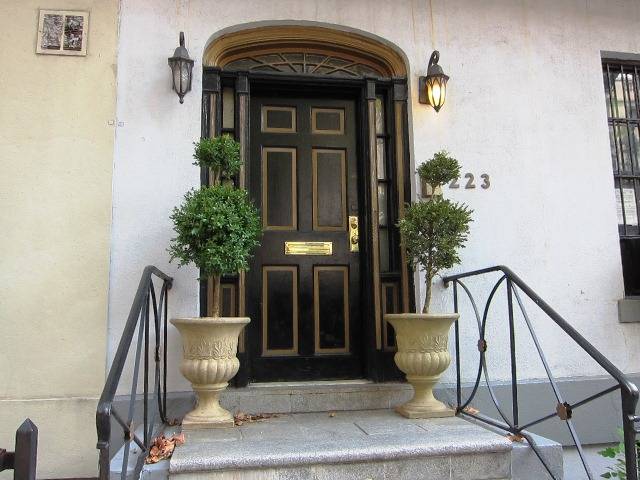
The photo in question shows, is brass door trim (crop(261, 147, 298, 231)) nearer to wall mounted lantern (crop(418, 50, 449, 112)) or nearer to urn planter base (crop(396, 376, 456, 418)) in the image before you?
wall mounted lantern (crop(418, 50, 449, 112))

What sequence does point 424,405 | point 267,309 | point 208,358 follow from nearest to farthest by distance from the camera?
1. point 208,358
2. point 424,405
3. point 267,309

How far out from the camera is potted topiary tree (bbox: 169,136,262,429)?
128 inches

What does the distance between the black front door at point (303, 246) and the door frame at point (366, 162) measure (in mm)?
95

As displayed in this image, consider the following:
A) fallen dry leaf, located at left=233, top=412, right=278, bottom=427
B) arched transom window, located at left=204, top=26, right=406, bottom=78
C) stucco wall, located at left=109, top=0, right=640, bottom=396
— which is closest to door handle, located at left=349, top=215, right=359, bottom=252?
stucco wall, located at left=109, top=0, right=640, bottom=396

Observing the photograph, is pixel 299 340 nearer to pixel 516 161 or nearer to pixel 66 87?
pixel 516 161

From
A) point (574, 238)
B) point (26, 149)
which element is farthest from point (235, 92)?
point (574, 238)

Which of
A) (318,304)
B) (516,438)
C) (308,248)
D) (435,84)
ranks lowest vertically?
(516,438)

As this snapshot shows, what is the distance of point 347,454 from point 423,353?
3.16 feet

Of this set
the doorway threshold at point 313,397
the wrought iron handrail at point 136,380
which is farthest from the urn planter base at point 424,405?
the wrought iron handrail at point 136,380

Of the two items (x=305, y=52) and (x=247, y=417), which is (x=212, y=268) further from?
(x=305, y=52)

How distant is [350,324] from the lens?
423cm

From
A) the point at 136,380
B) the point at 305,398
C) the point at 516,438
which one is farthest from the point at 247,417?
the point at 516,438

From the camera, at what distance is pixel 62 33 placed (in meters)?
3.98

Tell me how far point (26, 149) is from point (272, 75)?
1.87 m
